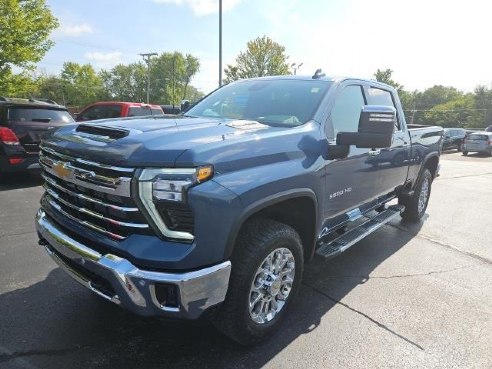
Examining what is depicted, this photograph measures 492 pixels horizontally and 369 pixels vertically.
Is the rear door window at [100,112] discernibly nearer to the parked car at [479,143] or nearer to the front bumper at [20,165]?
the front bumper at [20,165]

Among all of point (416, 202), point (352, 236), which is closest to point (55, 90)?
point (416, 202)

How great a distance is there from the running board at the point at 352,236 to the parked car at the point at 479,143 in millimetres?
22511

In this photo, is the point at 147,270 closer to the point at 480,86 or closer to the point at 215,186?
the point at 215,186

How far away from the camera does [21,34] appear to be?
15336 millimetres

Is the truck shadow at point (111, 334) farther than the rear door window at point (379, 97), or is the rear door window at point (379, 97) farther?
the rear door window at point (379, 97)

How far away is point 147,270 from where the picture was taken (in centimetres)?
229

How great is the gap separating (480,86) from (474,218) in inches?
3248

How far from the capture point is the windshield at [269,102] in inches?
138

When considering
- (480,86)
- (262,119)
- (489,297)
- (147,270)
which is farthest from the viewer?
(480,86)

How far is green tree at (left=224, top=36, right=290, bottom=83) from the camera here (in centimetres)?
4059

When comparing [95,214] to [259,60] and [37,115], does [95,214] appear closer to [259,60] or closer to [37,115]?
[37,115]

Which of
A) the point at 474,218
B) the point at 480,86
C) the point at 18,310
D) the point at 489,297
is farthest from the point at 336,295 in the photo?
the point at 480,86

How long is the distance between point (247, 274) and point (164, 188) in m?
0.80

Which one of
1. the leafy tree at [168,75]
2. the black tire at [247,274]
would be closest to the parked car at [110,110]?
the black tire at [247,274]
